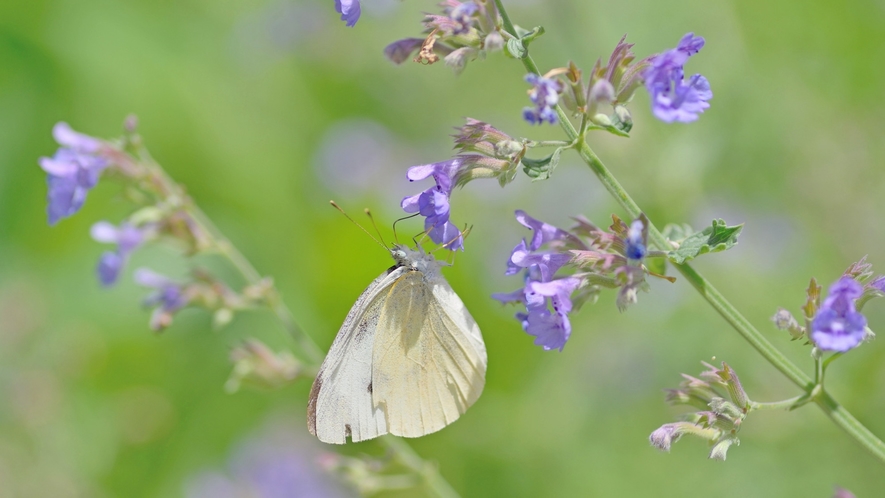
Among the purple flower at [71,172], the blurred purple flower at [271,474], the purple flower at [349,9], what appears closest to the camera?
the purple flower at [349,9]

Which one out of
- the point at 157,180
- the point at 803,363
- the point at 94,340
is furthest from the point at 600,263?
the point at 94,340

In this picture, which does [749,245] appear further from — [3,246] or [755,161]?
[3,246]

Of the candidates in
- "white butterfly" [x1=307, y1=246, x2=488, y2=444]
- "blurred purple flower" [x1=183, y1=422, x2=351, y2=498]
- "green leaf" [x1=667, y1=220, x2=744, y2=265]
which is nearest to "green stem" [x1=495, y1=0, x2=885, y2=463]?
"green leaf" [x1=667, y1=220, x2=744, y2=265]

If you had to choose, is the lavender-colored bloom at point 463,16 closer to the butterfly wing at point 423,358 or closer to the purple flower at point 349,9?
the purple flower at point 349,9

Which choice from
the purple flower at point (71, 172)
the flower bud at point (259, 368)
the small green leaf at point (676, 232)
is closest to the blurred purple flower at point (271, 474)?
the flower bud at point (259, 368)

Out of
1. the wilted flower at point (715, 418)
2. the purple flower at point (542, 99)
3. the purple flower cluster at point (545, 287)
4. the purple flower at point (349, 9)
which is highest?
the purple flower at point (349, 9)

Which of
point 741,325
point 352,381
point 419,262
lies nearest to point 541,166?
point 741,325
